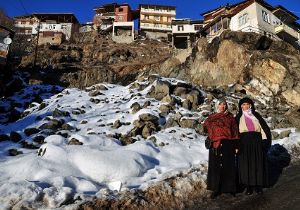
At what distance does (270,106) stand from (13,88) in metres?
19.8

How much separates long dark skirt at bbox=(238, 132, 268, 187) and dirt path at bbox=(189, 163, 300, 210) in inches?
13.3

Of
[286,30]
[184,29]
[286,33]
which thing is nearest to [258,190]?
[286,30]

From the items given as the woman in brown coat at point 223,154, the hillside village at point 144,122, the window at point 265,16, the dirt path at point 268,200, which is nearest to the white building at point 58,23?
the hillside village at point 144,122

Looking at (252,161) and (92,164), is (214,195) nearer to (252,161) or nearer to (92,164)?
(252,161)

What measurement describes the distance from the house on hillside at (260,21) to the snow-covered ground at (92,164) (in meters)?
32.4

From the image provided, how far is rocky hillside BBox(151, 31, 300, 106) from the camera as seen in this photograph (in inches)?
993

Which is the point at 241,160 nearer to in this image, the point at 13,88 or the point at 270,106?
the point at 270,106

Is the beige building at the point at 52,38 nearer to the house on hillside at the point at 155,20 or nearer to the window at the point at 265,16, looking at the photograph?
the house on hillside at the point at 155,20

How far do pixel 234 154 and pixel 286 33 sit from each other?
147 ft

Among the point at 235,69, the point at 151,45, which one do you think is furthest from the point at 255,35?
the point at 151,45

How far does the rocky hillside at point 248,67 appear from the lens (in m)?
25.2

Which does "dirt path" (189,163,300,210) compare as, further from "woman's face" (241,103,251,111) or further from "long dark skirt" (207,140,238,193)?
"woman's face" (241,103,251,111)

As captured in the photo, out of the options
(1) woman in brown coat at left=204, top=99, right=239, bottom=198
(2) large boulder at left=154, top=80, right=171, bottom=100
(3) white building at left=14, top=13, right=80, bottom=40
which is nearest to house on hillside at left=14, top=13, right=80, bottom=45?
(3) white building at left=14, top=13, right=80, bottom=40

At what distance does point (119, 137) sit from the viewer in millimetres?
13875
